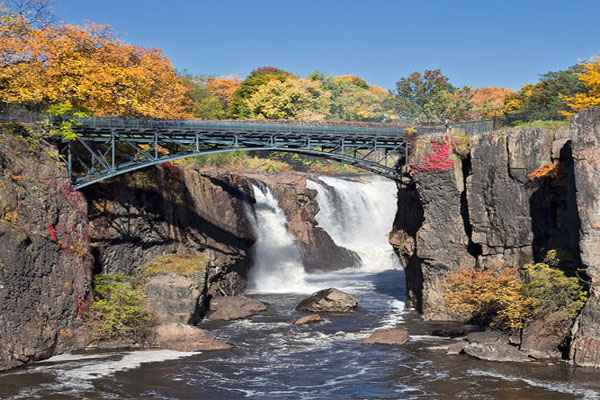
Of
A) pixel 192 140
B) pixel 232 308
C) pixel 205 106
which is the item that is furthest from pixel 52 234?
pixel 205 106

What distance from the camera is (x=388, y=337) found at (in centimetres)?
3878

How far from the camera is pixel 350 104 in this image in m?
116

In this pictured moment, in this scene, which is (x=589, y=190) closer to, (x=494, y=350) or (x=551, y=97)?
(x=494, y=350)

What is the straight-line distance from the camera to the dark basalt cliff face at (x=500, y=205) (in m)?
34.1

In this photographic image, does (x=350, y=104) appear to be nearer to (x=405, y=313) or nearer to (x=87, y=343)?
(x=405, y=313)

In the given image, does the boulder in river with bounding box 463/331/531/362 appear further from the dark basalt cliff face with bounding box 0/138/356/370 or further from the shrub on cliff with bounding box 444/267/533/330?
the dark basalt cliff face with bounding box 0/138/356/370

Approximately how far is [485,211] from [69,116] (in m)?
Result: 25.1

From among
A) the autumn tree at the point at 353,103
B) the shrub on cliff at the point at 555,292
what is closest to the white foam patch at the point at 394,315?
the shrub on cliff at the point at 555,292

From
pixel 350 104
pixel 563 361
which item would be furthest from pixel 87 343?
pixel 350 104

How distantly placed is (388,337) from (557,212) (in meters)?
11.3

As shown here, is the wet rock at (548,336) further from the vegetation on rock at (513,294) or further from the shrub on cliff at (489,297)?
the shrub on cliff at (489,297)

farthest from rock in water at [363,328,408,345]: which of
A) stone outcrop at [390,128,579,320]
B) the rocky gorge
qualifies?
stone outcrop at [390,128,579,320]

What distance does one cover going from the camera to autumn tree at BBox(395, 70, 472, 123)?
106 meters

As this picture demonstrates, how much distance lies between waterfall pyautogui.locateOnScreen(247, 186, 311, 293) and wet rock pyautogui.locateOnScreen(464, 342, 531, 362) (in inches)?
947
